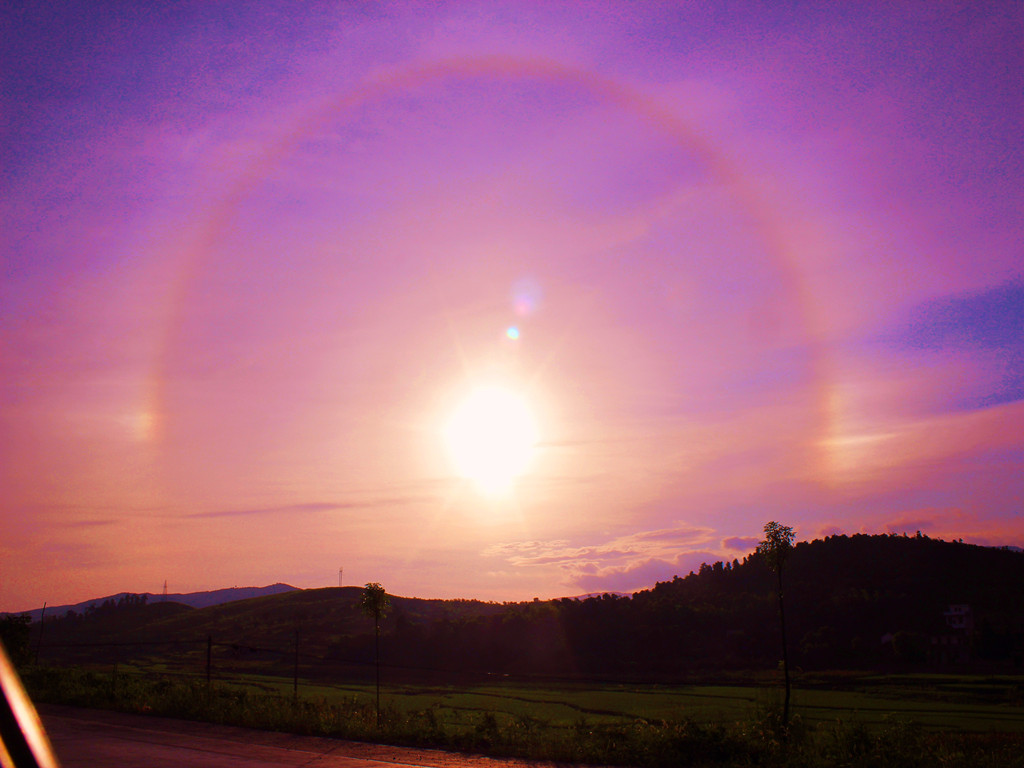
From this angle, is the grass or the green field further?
the green field

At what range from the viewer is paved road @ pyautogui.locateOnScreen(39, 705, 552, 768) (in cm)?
1346

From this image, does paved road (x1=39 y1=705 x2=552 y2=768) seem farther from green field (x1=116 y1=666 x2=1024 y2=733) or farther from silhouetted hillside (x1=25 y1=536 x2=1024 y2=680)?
silhouetted hillside (x1=25 y1=536 x2=1024 y2=680)

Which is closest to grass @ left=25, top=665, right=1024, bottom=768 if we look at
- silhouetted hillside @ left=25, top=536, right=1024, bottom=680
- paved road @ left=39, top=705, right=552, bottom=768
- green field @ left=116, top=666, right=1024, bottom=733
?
paved road @ left=39, top=705, right=552, bottom=768

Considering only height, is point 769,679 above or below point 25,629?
below

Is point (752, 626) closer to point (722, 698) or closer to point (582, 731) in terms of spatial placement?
point (722, 698)

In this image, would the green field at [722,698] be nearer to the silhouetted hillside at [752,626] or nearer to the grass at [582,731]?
the silhouetted hillside at [752,626]

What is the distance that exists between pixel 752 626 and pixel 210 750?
91.0 metres

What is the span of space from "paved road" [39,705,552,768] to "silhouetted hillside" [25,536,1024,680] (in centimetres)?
6533

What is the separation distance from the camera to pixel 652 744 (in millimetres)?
13977

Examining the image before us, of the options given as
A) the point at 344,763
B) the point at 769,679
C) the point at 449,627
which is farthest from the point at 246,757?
the point at 449,627

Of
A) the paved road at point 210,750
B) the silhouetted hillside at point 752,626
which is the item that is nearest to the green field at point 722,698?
the silhouetted hillside at point 752,626

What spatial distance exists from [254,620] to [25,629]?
99865mm

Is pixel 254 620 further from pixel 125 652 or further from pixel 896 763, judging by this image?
pixel 896 763

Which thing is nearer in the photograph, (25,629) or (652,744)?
(652,744)
